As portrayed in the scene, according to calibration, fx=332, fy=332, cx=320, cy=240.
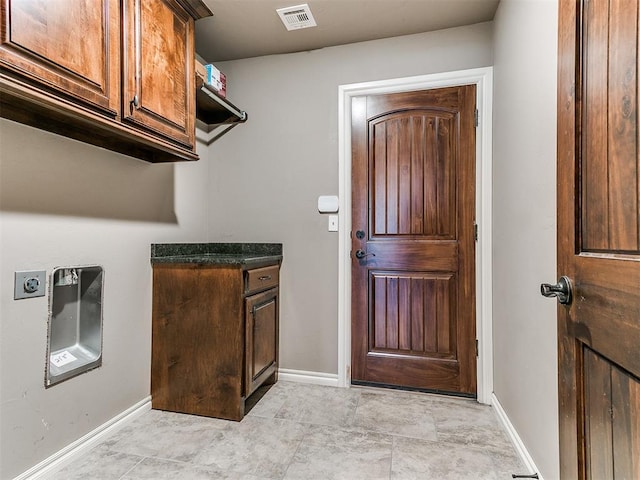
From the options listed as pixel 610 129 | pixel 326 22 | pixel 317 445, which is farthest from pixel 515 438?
pixel 326 22

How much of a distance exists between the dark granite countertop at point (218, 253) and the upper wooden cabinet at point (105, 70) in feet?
1.95

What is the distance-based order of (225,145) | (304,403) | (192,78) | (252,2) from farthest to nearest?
(225,145) < (304,403) < (252,2) < (192,78)

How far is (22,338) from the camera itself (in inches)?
53.5

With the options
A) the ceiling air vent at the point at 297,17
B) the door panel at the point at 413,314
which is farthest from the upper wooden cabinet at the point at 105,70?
the door panel at the point at 413,314

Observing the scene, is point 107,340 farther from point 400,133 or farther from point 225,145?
point 400,133

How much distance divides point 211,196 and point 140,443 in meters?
1.73

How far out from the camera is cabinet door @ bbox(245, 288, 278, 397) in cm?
197

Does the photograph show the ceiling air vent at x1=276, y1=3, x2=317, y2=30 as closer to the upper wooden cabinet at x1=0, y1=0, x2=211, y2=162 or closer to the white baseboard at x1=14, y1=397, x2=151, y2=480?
the upper wooden cabinet at x1=0, y1=0, x2=211, y2=162

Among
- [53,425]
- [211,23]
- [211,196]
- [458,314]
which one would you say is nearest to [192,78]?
[211,23]

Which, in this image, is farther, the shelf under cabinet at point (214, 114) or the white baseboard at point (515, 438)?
the shelf under cabinet at point (214, 114)

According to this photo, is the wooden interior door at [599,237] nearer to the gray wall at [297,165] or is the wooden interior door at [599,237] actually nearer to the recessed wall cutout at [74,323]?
the gray wall at [297,165]

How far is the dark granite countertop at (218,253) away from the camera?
1.95m

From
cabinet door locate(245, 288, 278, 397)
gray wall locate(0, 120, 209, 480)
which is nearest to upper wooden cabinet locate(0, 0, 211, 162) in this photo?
gray wall locate(0, 120, 209, 480)

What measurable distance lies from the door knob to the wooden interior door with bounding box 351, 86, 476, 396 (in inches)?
51.7
